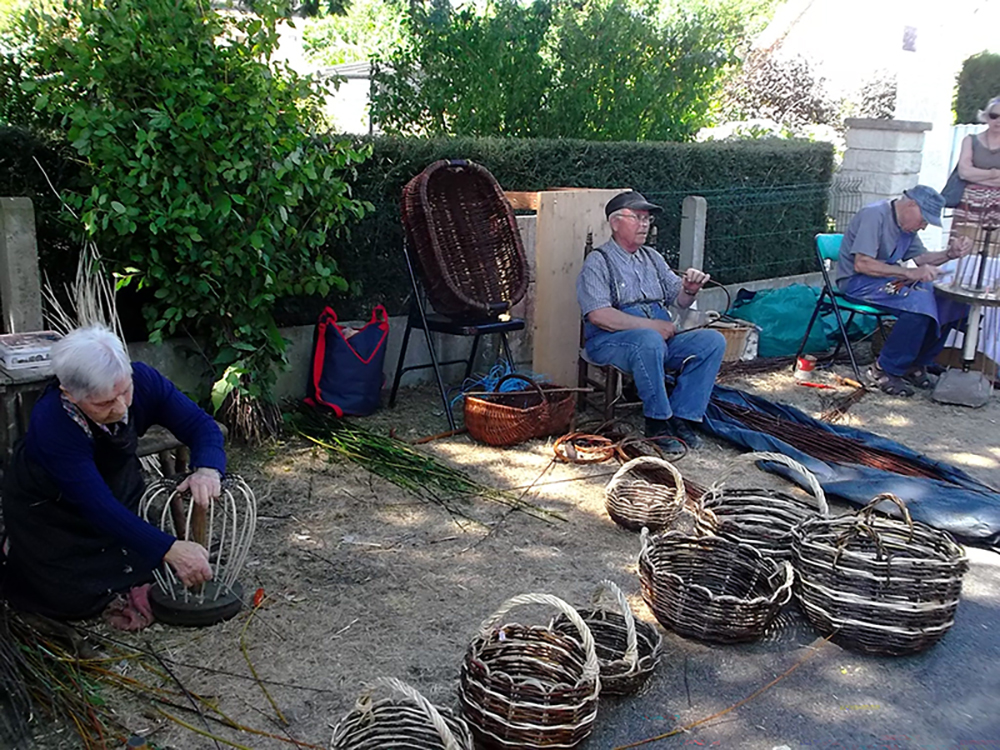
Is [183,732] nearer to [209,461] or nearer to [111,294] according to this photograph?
[209,461]

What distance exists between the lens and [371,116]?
8.23 meters

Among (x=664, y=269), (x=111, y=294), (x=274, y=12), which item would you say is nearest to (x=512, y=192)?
(x=664, y=269)

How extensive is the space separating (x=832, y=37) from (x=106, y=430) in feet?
73.8

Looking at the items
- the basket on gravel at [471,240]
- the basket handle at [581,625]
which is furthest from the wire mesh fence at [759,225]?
the basket handle at [581,625]

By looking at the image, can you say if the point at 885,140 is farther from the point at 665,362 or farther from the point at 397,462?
the point at 397,462

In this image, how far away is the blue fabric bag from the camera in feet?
17.6

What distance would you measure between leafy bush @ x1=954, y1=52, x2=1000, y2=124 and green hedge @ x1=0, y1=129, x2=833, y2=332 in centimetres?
815

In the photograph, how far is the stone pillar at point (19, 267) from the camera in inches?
164

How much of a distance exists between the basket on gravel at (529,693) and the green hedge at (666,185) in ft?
11.5

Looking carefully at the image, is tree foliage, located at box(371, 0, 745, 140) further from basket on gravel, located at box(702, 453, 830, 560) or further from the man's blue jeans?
basket on gravel, located at box(702, 453, 830, 560)

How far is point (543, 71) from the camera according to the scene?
322 inches

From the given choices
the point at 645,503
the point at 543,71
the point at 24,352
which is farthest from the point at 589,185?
the point at 24,352

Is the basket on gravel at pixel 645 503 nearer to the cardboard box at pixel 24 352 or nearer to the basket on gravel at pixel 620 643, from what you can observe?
the basket on gravel at pixel 620 643

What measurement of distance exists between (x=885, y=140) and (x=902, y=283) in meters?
3.40
